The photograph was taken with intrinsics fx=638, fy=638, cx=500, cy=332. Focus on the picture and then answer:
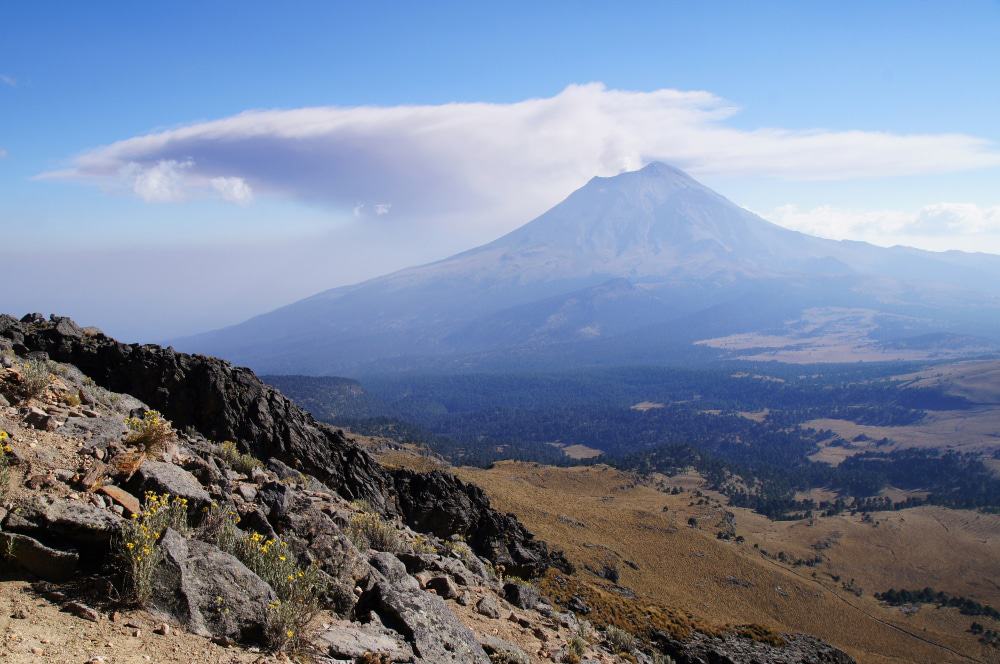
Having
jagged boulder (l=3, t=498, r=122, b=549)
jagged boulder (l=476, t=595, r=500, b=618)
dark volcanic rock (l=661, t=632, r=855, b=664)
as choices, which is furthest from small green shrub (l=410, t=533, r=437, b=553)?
dark volcanic rock (l=661, t=632, r=855, b=664)

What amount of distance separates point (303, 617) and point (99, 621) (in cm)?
184

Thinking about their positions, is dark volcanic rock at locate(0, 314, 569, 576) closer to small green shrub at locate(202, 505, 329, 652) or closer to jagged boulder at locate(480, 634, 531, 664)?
jagged boulder at locate(480, 634, 531, 664)

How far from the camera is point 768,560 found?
134 ft

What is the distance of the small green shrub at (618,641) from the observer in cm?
1401

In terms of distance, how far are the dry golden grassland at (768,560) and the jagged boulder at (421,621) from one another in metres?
10.8

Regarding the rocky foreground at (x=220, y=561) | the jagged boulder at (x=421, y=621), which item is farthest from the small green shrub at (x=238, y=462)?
the jagged boulder at (x=421, y=621)

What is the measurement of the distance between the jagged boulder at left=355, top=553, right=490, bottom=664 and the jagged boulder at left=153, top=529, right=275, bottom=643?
186 cm

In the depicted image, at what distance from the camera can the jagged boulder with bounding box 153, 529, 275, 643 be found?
6.02 m

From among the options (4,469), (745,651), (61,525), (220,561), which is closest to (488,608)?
(220,561)

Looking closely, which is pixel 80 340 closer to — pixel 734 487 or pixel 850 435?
pixel 734 487

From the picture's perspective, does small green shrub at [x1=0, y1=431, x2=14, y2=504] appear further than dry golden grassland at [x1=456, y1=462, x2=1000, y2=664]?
No

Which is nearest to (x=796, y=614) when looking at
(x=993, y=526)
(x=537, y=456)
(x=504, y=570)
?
(x=504, y=570)

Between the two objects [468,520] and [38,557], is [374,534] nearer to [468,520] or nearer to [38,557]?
[38,557]

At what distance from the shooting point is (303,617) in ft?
21.6
